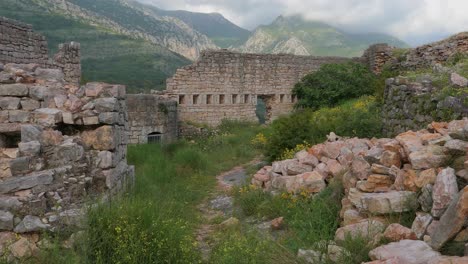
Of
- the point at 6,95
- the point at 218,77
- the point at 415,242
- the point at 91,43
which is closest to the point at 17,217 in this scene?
the point at 6,95

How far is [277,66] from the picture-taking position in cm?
1744

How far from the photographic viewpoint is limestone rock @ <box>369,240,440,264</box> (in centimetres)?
319

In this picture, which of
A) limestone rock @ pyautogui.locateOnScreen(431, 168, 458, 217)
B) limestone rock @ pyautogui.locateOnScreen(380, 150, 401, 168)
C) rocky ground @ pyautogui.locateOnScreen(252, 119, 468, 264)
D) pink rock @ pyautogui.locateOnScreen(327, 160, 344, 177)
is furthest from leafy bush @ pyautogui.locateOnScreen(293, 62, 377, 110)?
limestone rock @ pyautogui.locateOnScreen(431, 168, 458, 217)

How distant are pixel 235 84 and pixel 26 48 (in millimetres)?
8338

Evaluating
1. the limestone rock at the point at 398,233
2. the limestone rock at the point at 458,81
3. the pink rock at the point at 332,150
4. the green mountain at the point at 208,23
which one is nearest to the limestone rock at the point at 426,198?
the limestone rock at the point at 398,233

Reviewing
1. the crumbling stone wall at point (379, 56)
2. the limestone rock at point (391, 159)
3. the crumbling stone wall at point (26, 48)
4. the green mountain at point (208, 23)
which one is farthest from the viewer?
the green mountain at point (208, 23)

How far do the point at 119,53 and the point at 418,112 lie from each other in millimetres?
49645

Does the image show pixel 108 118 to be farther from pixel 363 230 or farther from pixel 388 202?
pixel 388 202

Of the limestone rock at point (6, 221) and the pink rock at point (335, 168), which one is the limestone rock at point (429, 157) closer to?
the pink rock at point (335, 168)

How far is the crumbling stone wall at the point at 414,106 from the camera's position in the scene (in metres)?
6.46

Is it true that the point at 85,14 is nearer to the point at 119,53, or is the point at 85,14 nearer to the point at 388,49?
the point at 119,53

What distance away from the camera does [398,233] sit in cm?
377

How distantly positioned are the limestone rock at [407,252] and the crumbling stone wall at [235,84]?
12.4 m

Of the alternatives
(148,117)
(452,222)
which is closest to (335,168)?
(452,222)
